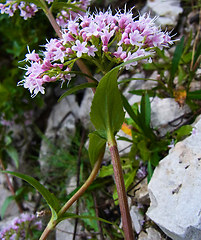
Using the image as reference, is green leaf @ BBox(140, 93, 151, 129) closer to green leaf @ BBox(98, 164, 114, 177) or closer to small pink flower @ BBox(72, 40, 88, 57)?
green leaf @ BBox(98, 164, 114, 177)

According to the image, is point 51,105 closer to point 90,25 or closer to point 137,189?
point 137,189

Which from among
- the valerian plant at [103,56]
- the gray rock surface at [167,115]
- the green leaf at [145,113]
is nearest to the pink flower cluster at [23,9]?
the valerian plant at [103,56]

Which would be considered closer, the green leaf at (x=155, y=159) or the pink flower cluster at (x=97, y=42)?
the pink flower cluster at (x=97, y=42)

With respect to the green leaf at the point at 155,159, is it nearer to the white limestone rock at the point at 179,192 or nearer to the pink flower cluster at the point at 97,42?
the white limestone rock at the point at 179,192

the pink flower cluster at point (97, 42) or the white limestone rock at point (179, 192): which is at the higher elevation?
the pink flower cluster at point (97, 42)

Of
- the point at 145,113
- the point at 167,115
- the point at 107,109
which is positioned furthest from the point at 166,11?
the point at 107,109

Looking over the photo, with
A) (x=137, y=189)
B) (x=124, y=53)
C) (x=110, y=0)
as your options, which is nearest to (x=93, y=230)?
(x=137, y=189)
